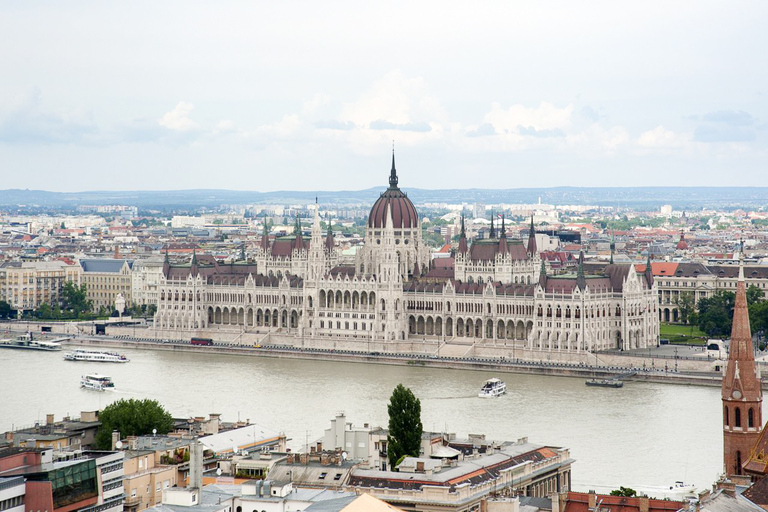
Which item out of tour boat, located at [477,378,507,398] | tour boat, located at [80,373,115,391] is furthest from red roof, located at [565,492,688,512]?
tour boat, located at [80,373,115,391]

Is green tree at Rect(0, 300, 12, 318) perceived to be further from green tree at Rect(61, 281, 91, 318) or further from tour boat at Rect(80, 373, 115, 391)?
tour boat at Rect(80, 373, 115, 391)

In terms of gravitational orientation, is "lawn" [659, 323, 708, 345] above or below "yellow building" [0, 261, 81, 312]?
below

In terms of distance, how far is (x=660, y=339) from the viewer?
7769cm

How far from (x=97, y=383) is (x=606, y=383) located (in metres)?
20.2

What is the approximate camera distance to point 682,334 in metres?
81.2

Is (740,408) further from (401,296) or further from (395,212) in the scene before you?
(395,212)

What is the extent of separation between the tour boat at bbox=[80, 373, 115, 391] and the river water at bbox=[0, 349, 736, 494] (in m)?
0.67

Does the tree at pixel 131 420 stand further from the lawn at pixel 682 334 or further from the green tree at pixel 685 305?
the green tree at pixel 685 305

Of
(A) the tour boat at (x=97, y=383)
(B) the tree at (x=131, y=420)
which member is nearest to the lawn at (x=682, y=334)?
(A) the tour boat at (x=97, y=383)

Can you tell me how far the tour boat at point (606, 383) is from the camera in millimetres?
63531

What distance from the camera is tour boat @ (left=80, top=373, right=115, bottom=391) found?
6109cm

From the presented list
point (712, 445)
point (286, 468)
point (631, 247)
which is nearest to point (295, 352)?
point (712, 445)

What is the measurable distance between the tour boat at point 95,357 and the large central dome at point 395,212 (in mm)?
17305

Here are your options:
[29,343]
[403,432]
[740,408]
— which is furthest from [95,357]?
[740,408]
